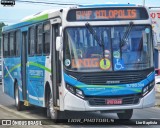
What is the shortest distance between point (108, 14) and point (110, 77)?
1684 millimetres

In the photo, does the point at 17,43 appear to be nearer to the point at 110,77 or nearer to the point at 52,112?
the point at 52,112

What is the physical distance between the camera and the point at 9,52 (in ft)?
69.0

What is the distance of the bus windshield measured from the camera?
44.0 feet

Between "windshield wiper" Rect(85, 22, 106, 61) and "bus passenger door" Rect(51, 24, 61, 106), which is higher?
"windshield wiper" Rect(85, 22, 106, 61)

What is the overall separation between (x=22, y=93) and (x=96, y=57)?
6.06 metres

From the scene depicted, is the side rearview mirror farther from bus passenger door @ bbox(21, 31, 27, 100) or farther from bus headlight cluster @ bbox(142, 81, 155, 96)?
bus passenger door @ bbox(21, 31, 27, 100)

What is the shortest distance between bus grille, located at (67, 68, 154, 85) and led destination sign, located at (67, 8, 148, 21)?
1.44 meters

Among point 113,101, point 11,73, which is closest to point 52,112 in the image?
point 113,101

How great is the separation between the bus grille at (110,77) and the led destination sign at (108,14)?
144cm

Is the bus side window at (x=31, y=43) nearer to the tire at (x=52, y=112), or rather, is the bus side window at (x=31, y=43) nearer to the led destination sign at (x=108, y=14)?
the tire at (x=52, y=112)

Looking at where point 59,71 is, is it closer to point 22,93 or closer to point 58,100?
point 58,100

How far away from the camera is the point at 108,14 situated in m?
13.9

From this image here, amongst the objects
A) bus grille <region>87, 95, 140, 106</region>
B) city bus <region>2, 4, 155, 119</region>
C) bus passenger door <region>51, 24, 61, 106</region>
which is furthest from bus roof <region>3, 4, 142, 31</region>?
bus grille <region>87, 95, 140, 106</region>

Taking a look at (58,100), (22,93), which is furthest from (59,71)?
(22,93)
